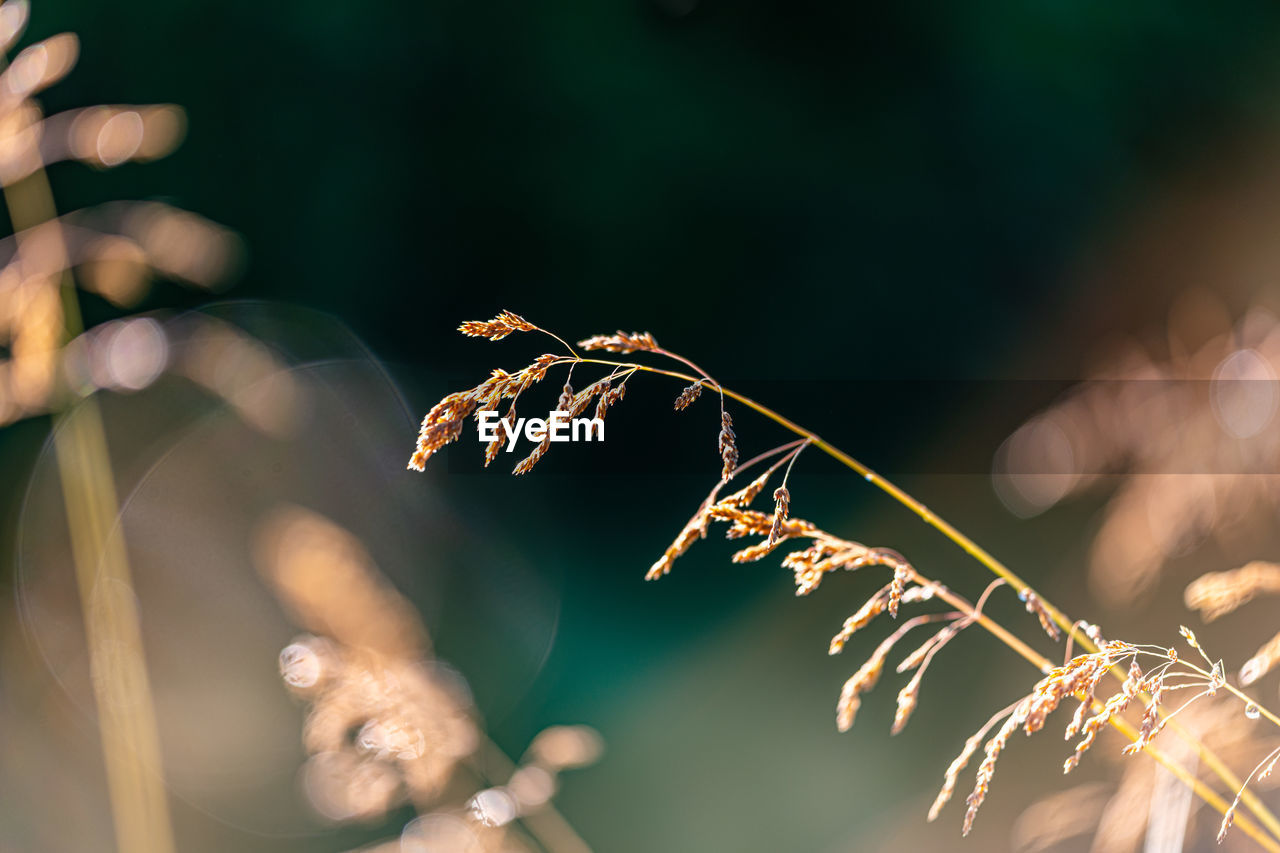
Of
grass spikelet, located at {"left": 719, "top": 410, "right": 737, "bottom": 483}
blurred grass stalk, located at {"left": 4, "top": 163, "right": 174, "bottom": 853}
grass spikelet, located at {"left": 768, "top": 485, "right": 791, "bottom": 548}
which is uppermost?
blurred grass stalk, located at {"left": 4, "top": 163, "right": 174, "bottom": 853}

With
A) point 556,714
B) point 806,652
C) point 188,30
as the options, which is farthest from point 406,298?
point 806,652

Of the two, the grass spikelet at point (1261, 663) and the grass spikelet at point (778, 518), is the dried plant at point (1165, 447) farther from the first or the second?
the grass spikelet at point (778, 518)

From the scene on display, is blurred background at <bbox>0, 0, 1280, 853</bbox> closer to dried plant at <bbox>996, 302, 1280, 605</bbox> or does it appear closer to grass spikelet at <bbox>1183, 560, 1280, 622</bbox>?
dried plant at <bbox>996, 302, 1280, 605</bbox>

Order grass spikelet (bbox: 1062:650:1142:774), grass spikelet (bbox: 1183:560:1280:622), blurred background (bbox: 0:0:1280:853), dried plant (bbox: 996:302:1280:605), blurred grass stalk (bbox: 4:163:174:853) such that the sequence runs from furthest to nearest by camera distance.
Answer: blurred background (bbox: 0:0:1280:853), dried plant (bbox: 996:302:1280:605), blurred grass stalk (bbox: 4:163:174:853), grass spikelet (bbox: 1183:560:1280:622), grass spikelet (bbox: 1062:650:1142:774)

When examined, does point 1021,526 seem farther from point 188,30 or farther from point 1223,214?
point 188,30

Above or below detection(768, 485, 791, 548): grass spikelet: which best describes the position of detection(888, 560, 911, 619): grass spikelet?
below

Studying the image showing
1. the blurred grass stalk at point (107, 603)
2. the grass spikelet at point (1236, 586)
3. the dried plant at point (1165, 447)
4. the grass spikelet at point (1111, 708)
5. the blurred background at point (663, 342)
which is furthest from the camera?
the blurred background at point (663, 342)

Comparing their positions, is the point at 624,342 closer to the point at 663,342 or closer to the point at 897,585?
the point at 897,585

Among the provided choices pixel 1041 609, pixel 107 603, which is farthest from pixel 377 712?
pixel 1041 609

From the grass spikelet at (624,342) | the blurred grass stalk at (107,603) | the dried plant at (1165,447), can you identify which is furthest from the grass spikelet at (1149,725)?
the dried plant at (1165,447)

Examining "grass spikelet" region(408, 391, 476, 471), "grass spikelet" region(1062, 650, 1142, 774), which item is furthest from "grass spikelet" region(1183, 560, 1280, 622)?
"grass spikelet" region(408, 391, 476, 471)
